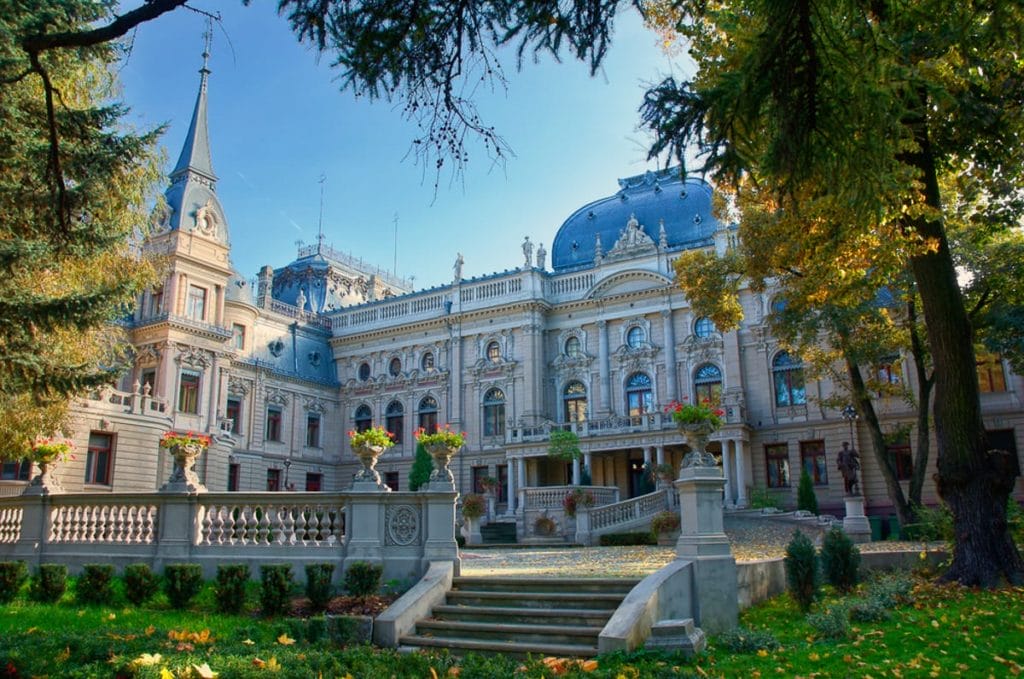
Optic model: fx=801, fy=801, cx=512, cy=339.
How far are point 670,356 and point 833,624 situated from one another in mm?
31923

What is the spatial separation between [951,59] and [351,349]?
146 feet

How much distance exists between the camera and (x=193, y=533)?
1298 cm


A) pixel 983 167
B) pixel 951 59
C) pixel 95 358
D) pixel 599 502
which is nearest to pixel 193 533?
pixel 95 358

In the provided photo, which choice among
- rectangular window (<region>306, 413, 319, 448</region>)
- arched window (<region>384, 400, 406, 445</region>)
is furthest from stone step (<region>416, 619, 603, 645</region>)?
rectangular window (<region>306, 413, 319, 448</region>)

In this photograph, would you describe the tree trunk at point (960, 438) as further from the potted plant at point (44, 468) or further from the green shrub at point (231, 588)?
the potted plant at point (44, 468)

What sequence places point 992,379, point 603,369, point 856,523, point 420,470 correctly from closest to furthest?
point 856,523
point 992,379
point 420,470
point 603,369

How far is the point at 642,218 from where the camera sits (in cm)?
4566

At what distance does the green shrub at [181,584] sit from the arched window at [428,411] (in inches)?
1418

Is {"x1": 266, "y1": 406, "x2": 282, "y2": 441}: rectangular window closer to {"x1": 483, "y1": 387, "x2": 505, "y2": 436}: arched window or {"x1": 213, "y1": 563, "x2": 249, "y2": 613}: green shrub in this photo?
{"x1": 483, "y1": 387, "x2": 505, "y2": 436}: arched window

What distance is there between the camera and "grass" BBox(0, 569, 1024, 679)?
6.84m

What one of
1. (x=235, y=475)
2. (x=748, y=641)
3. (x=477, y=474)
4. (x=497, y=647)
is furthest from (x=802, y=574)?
(x=235, y=475)

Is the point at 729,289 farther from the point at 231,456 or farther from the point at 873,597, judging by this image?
the point at 231,456

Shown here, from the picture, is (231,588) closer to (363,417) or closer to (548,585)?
(548,585)

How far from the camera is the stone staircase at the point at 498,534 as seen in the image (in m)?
30.1
